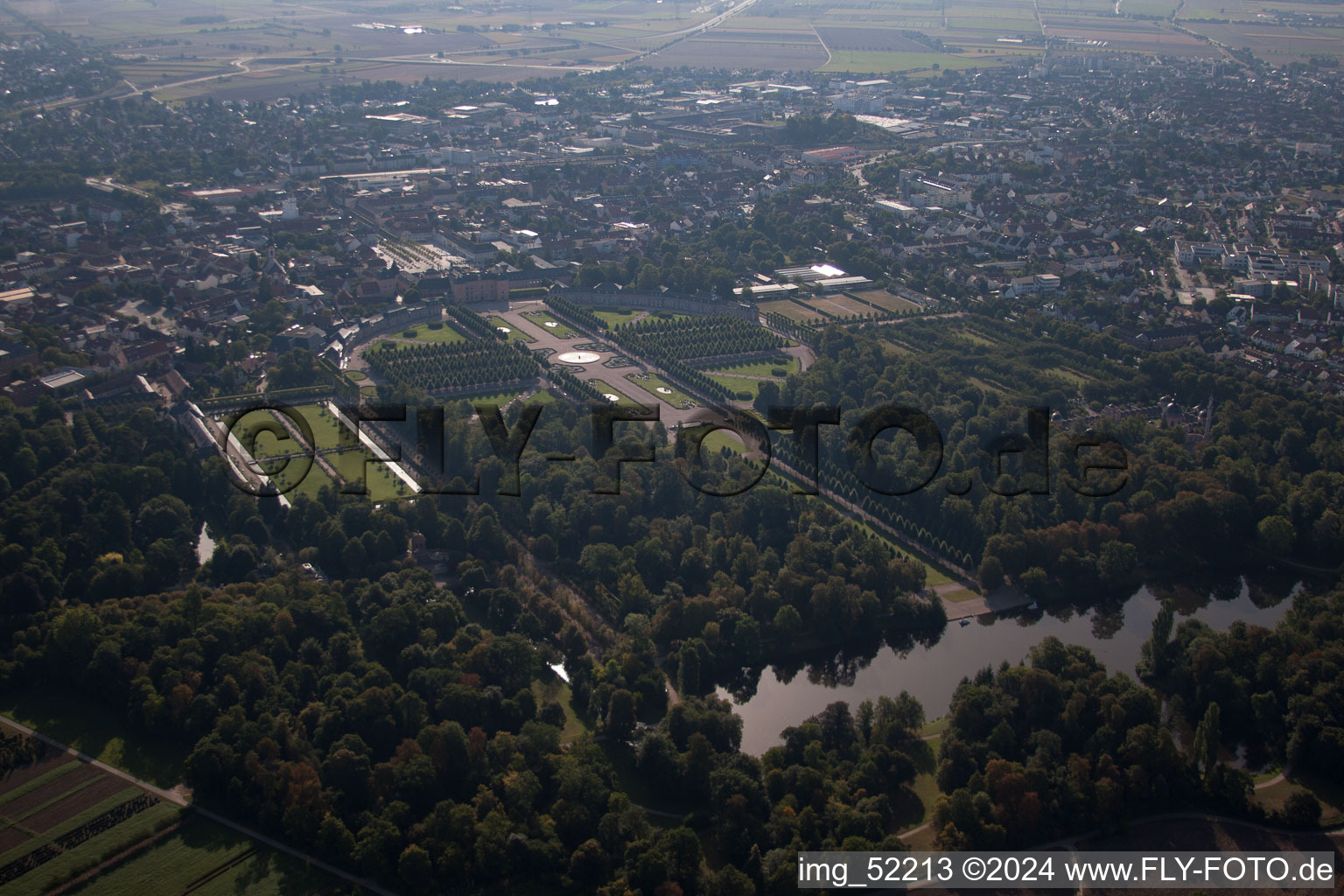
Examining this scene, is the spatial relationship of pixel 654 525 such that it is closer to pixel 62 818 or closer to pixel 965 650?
pixel 965 650

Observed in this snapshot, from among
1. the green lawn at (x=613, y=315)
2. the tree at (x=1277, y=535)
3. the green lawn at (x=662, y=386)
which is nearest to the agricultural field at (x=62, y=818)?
the green lawn at (x=662, y=386)

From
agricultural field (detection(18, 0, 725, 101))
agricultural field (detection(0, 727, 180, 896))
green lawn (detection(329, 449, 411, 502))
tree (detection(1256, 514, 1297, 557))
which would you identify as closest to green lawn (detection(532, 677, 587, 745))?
agricultural field (detection(0, 727, 180, 896))

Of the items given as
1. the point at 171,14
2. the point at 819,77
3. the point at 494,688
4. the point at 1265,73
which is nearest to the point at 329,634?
the point at 494,688

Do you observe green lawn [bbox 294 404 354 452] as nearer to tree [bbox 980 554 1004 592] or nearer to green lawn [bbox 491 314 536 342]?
green lawn [bbox 491 314 536 342]

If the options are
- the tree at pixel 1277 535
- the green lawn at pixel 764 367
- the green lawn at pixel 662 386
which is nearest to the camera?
the tree at pixel 1277 535

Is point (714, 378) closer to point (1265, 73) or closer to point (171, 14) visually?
point (1265, 73)

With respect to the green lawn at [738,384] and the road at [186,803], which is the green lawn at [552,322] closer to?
the green lawn at [738,384]
